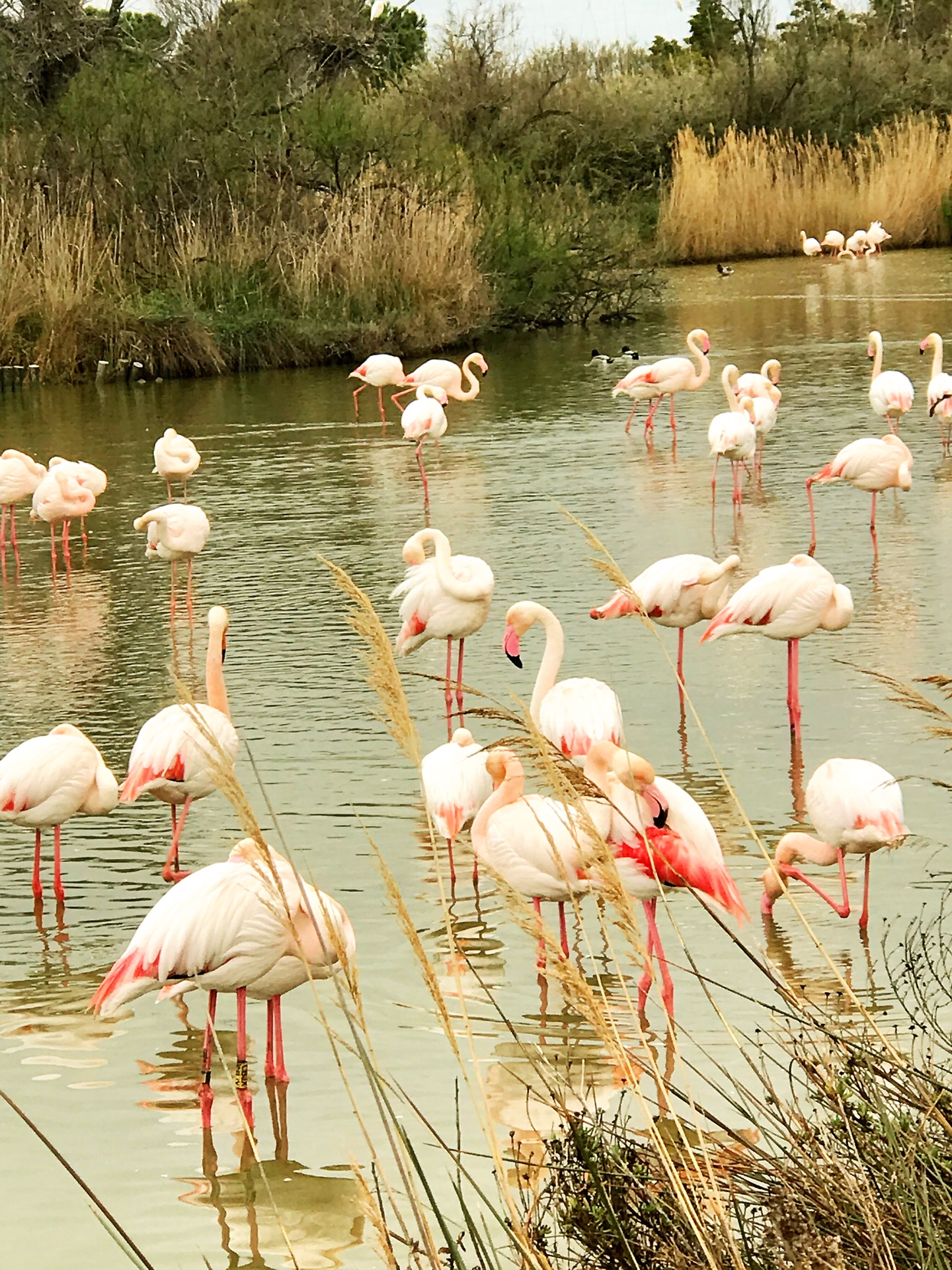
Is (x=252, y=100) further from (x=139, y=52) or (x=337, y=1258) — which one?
(x=337, y=1258)

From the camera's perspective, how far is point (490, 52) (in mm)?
28844

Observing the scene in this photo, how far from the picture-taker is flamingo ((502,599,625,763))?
5.20 metres

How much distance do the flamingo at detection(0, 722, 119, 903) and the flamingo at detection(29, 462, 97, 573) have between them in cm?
477

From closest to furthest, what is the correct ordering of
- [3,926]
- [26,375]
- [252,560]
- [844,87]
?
[3,926], [252,560], [26,375], [844,87]

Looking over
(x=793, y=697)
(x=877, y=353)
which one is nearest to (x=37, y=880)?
(x=793, y=697)

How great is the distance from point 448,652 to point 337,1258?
150 inches

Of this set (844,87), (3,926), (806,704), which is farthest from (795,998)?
(844,87)

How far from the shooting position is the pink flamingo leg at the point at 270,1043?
156 inches

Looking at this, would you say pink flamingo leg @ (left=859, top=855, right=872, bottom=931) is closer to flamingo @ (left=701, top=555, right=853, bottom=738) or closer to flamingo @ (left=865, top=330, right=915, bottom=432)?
flamingo @ (left=701, top=555, right=853, bottom=738)

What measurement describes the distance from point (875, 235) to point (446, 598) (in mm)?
21228

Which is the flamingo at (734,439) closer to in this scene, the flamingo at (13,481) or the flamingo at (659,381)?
the flamingo at (659,381)

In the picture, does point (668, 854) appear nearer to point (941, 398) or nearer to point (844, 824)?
point (844, 824)

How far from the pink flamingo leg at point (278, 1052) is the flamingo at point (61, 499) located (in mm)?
6082

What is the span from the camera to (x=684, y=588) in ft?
22.0
